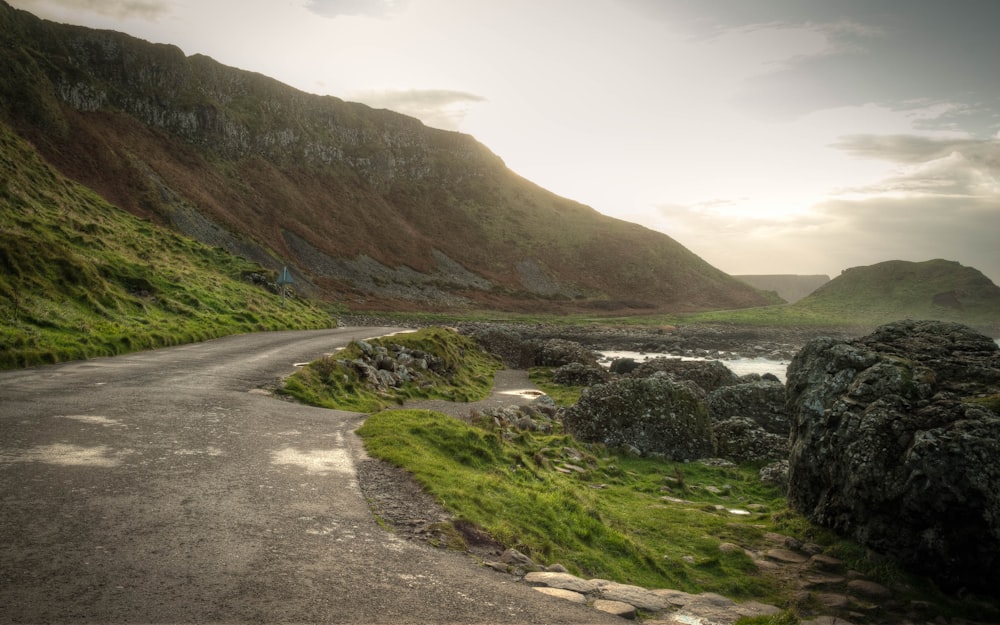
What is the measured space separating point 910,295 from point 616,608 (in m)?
174

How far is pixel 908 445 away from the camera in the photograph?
10.6m

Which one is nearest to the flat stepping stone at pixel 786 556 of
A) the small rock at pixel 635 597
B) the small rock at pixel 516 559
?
the small rock at pixel 635 597

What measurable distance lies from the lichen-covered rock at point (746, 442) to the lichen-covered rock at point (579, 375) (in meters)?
16.1

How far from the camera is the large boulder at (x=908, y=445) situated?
936 cm

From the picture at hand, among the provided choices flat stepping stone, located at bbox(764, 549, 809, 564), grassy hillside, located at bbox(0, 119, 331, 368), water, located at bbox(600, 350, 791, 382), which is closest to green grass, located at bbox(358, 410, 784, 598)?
flat stepping stone, located at bbox(764, 549, 809, 564)

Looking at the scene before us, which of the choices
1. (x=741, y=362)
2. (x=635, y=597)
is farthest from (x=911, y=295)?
(x=635, y=597)

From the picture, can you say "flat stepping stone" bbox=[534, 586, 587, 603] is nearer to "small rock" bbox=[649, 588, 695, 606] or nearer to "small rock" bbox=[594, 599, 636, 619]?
"small rock" bbox=[594, 599, 636, 619]

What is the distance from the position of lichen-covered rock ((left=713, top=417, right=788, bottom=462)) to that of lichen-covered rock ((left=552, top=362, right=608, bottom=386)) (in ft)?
52.7

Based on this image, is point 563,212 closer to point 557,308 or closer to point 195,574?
point 557,308

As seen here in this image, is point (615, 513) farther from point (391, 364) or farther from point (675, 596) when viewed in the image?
point (391, 364)

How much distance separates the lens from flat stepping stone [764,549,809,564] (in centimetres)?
1110

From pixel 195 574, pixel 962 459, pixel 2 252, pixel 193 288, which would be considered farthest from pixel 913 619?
pixel 193 288

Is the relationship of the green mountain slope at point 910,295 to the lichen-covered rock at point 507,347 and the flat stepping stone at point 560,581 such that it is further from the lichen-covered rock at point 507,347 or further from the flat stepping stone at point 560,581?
the flat stepping stone at point 560,581

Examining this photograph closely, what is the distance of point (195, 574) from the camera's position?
631 centimetres
